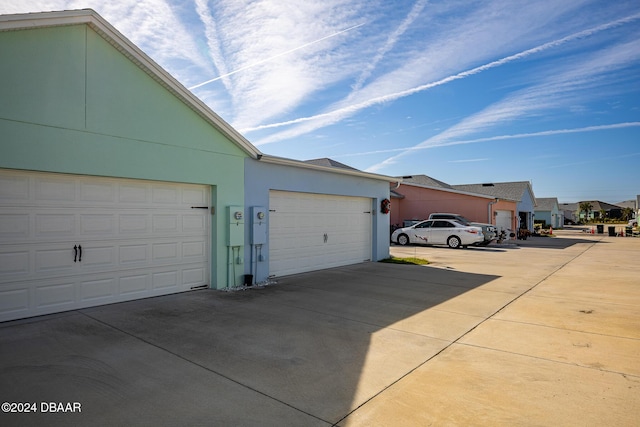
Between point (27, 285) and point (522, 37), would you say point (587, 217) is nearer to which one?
point (522, 37)

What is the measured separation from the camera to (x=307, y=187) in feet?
34.6

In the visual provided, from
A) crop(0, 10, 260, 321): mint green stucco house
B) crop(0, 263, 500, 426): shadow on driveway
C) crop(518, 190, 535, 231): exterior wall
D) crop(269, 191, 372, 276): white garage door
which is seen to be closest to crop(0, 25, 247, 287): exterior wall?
crop(0, 10, 260, 321): mint green stucco house

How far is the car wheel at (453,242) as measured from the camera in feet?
63.0

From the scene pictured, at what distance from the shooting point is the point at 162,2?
23.4 feet

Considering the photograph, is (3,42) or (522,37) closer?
(3,42)

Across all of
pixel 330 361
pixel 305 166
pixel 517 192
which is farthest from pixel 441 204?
pixel 330 361

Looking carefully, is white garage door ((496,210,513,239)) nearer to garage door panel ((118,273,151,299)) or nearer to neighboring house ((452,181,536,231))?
neighboring house ((452,181,536,231))

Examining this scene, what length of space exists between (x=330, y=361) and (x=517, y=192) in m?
31.4

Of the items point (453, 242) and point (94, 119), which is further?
point (453, 242)

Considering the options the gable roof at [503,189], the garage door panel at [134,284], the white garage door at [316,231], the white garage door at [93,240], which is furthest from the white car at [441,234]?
the garage door panel at [134,284]

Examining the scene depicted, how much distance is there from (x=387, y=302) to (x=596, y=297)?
4.42m

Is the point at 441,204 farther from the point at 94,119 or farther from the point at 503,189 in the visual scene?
the point at 94,119

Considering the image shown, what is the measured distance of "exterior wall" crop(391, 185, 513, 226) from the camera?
24.3 m

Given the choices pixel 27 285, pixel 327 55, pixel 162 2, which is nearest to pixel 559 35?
pixel 327 55
